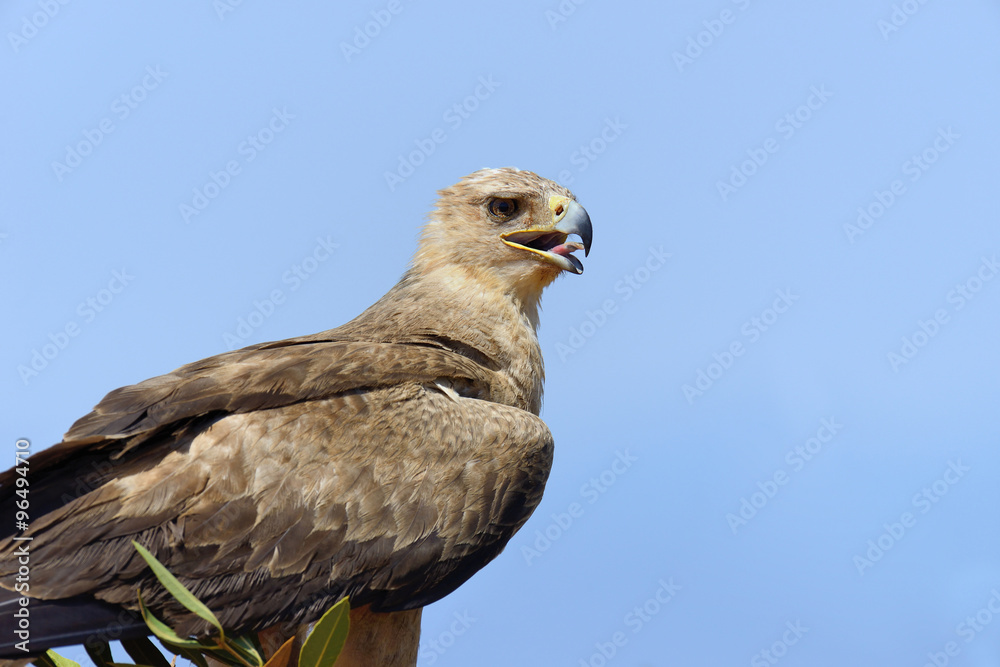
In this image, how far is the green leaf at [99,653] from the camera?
3766 millimetres

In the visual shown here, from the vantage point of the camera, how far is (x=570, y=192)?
6.54 meters

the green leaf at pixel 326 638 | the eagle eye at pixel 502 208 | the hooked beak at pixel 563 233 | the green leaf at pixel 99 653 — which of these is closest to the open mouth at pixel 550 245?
the hooked beak at pixel 563 233

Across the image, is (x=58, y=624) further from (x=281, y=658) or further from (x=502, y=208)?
(x=502, y=208)

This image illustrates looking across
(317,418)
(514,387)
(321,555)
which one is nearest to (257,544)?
(321,555)

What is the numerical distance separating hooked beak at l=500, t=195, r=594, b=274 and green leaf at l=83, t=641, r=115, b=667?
337cm

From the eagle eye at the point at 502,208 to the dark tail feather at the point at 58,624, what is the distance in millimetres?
3544

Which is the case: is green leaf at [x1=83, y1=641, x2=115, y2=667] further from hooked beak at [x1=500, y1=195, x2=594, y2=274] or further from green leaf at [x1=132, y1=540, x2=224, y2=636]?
hooked beak at [x1=500, y1=195, x2=594, y2=274]

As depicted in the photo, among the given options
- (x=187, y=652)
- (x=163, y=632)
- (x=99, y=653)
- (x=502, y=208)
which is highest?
(x=502, y=208)

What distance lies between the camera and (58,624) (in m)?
3.67

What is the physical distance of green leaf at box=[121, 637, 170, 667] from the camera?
Answer: 3.87 metres

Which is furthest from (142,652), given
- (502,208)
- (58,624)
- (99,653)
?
(502,208)

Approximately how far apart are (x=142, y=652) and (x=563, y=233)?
3.66 metres

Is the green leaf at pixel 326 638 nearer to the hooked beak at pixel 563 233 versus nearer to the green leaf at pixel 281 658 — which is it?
the green leaf at pixel 281 658

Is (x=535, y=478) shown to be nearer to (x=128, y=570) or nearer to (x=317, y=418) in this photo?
(x=317, y=418)
